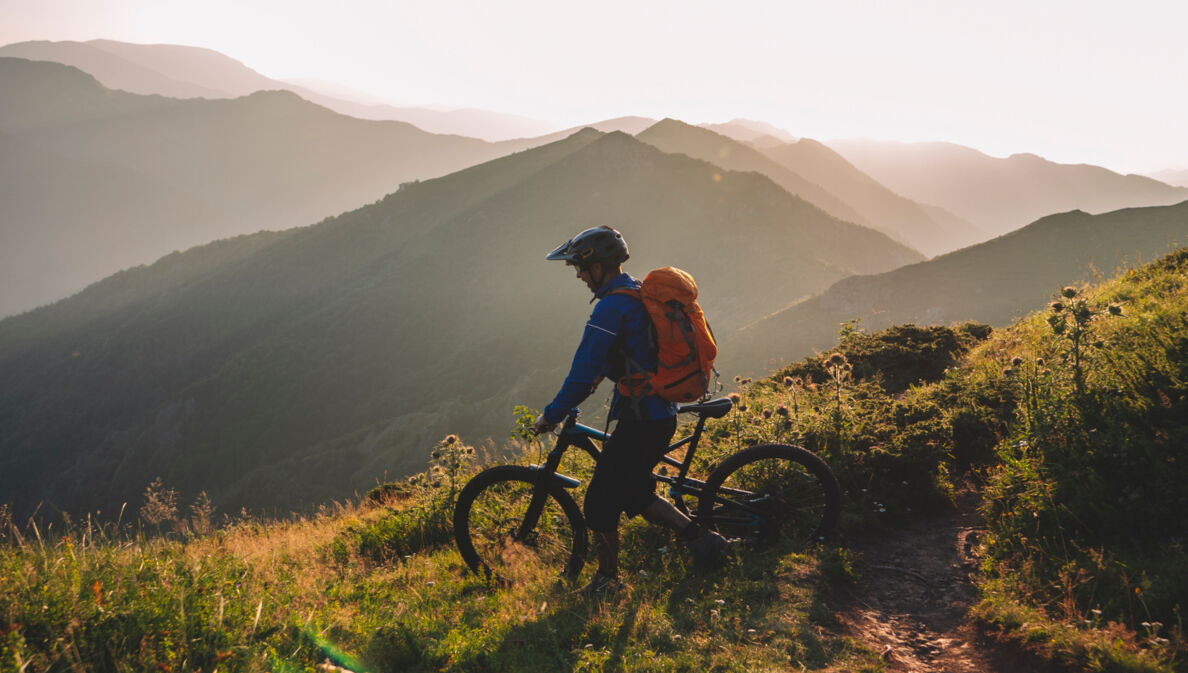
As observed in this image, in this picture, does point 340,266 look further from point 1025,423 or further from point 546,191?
point 1025,423

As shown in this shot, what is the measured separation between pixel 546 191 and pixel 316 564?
8819cm

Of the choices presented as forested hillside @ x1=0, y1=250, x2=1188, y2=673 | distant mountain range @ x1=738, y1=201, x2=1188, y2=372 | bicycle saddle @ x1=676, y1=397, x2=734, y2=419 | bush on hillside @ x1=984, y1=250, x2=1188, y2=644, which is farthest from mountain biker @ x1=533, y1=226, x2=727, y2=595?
distant mountain range @ x1=738, y1=201, x2=1188, y2=372

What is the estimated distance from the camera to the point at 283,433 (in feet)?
193

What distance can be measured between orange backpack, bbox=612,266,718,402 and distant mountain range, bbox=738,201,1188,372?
38.4m

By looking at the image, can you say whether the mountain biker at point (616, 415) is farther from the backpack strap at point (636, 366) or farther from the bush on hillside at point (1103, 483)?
the bush on hillside at point (1103, 483)

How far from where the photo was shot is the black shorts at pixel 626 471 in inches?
151

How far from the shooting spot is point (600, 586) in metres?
4.10

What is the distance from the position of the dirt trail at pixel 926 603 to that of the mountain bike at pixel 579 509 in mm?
551

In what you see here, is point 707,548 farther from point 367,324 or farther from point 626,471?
point 367,324

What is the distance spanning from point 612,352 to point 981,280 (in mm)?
53770

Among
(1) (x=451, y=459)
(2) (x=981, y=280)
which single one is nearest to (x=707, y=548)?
(1) (x=451, y=459)

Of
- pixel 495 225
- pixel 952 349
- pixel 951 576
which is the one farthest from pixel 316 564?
pixel 495 225

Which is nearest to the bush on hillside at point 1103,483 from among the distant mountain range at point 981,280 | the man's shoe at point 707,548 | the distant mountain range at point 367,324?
the man's shoe at point 707,548

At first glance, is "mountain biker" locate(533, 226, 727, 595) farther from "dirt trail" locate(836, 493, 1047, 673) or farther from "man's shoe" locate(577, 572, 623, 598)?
"dirt trail" locate(836, 493, 1047, 673)
